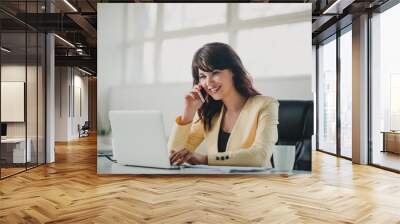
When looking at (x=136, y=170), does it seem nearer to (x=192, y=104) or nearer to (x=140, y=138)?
(x=140, y=138)

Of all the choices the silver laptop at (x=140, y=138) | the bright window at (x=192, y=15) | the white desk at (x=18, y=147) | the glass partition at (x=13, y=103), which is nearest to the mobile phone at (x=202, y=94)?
the silver laptop at (x=140, y=138)

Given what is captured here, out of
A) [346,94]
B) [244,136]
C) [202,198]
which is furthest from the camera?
[346,94]

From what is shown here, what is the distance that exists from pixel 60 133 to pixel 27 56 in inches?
336

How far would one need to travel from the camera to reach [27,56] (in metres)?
6.87

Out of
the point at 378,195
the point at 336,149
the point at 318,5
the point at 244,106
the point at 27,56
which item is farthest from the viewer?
the point at 336,149

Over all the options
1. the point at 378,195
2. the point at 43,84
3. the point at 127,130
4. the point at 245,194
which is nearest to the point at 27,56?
the point at 43,84

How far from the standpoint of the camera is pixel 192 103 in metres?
6.22

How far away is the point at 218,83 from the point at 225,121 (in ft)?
2.06

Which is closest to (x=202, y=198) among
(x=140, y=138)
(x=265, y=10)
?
(x=140, y=138)

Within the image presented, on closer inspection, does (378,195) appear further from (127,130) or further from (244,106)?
(127,130)

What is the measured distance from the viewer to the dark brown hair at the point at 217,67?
6.16 meters

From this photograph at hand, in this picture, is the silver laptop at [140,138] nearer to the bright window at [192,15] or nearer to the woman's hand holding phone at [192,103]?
the woman's hand holding phone at [192,103]

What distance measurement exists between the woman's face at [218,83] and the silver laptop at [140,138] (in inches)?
35.8

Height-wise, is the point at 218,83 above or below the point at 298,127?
above
